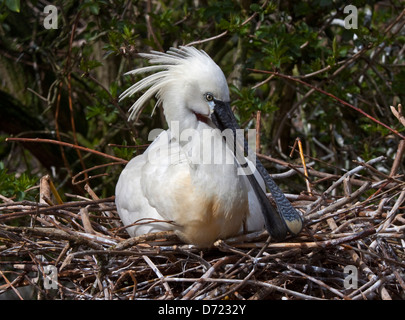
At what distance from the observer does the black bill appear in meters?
3.48

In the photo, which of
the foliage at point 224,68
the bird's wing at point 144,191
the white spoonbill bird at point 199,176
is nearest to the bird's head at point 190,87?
the white spoonbill bird at point 199,176

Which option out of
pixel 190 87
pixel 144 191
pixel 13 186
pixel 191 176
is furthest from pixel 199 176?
pixel 13 186

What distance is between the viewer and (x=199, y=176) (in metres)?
3.54

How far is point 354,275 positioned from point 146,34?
3.29 metres

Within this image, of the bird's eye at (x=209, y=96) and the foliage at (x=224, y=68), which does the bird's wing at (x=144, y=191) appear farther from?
the foliage at (x=224, y=68)

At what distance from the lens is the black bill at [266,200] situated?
3.48 metres

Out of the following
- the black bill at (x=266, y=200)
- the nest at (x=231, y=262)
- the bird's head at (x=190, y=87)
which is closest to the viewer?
the nest at (x=231, y=262)

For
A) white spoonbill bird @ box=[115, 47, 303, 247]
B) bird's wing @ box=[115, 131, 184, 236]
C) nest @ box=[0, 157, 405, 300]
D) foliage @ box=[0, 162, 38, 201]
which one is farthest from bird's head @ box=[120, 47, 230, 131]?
foliage @ box=[0, 162, 38, 201]

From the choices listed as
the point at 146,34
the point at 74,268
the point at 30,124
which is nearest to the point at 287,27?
the point at 146,34

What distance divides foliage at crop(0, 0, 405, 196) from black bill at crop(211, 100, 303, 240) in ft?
3.53

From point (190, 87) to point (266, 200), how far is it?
2.61ft

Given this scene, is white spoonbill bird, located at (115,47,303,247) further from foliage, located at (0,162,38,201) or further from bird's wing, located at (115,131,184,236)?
foliage, located at (0,162,38,201)

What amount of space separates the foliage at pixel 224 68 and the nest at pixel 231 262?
1.06 m

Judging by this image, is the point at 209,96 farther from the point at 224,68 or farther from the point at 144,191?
the point at 224,68
